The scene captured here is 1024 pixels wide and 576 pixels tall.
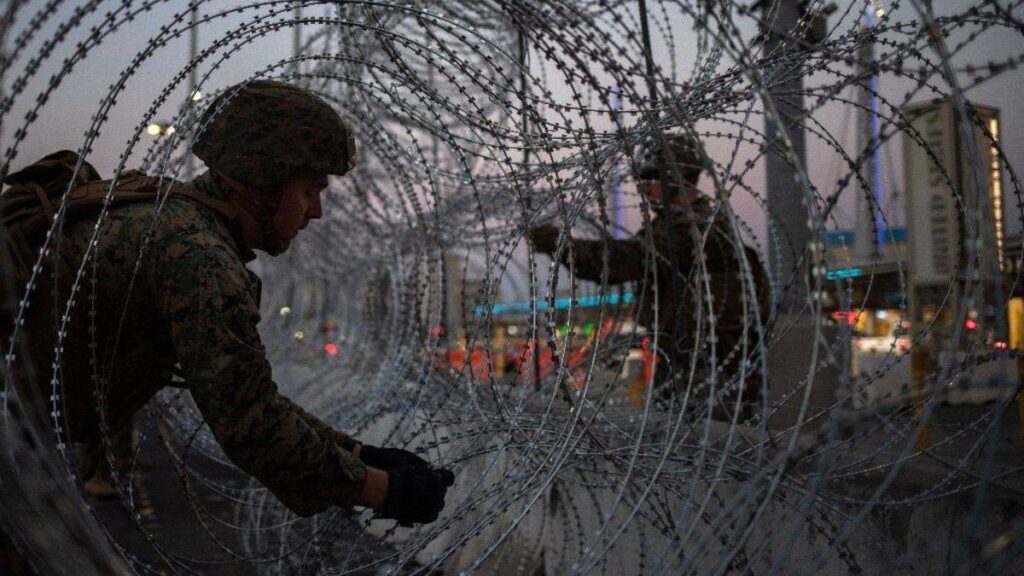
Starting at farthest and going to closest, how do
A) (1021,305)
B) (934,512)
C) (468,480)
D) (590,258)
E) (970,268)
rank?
1. (1021,305)
2. (590,258)
3. (468,480)
4. (934,512)
5. (970,268)

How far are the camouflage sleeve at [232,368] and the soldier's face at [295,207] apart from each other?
31 cm

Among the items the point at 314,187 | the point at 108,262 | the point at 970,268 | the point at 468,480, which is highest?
the point at 314,187

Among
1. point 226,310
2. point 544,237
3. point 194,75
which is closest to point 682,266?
point 544,237

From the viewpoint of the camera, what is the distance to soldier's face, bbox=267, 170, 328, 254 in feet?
7.13

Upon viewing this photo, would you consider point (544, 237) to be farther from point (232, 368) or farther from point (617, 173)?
point (232, 368)

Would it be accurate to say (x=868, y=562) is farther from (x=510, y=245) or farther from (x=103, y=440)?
(x=103, y=440)

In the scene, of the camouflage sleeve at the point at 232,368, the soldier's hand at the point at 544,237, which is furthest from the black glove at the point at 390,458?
the soldier's hand at the point at 544,237

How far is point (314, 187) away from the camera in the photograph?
2.21 metres

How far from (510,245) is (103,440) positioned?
1.55m

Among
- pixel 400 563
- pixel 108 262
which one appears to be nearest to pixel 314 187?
pixel 108 262

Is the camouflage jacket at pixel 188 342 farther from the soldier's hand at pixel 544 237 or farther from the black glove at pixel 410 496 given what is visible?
the soldier's hand at pixel 544 237

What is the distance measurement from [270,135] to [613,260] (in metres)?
2.93

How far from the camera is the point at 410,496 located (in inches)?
80.2

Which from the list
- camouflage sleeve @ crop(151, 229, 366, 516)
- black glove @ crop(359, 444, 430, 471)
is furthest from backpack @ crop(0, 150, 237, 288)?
black glove @ crop(359, 444, 430, 471)
